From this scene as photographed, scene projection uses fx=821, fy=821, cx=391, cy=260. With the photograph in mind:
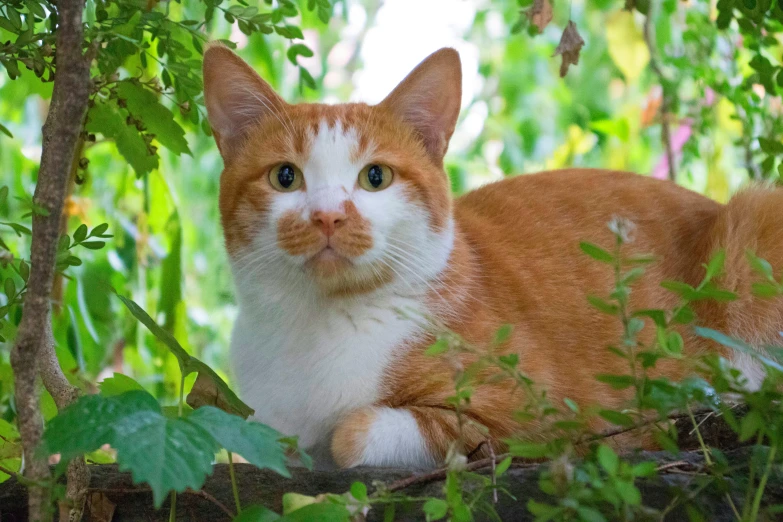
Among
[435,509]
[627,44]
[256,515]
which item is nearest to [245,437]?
[256,515]

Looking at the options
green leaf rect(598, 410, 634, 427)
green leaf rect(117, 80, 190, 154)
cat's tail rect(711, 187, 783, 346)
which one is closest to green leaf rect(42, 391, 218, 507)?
green leaf rect(598, 410, 634, 427)

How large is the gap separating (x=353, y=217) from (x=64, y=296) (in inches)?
40.7

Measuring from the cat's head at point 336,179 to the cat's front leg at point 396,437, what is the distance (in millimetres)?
330

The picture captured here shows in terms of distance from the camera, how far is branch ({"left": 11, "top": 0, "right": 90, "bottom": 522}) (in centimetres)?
115

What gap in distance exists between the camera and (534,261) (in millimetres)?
2203

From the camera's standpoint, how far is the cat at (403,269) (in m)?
1.80

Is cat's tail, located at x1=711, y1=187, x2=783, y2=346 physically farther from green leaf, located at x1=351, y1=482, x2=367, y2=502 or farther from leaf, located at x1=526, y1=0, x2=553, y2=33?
green leaf, located at x1=351, y1=482, x2=367, y2=502

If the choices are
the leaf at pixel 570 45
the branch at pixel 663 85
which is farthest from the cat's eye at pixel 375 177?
the branch at pixel 663 85

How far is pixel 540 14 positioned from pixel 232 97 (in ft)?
2.63

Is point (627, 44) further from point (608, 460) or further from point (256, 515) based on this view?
point (256, 515)

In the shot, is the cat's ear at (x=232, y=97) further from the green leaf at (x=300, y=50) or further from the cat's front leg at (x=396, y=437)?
the cat's front leg at (x=396, y=437)

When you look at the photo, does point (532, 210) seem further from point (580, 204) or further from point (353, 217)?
point (353, 217)

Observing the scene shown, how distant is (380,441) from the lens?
65.5 inches

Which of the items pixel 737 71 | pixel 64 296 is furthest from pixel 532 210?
pixel 64 296
